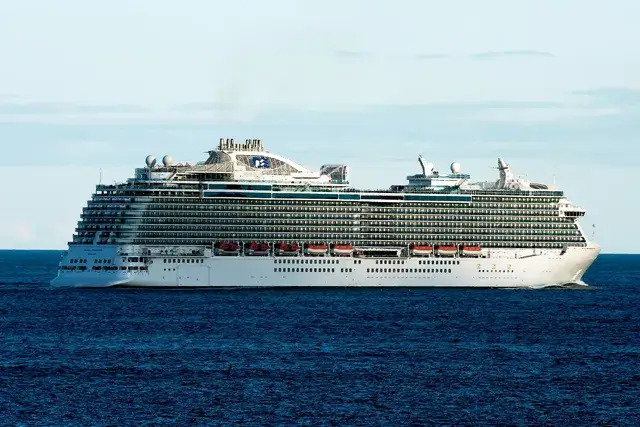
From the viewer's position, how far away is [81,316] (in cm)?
10988

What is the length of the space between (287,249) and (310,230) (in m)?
3.67

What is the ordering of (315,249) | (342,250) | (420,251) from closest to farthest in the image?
(315,249), (342,250), (420,251)

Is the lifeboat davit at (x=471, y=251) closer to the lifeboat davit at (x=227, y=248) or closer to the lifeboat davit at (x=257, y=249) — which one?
the lifeboat davit at (x=257, y=249)

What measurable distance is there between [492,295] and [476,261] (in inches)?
171


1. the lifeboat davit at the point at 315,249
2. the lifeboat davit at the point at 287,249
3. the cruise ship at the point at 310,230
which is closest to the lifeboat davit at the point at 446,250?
the cruise ship at the point at 310,230

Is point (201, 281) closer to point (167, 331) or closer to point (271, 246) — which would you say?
point (271, 246)

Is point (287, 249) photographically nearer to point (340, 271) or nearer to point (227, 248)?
point (340, 271)

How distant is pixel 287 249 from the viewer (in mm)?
135625

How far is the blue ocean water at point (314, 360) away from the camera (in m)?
67.6

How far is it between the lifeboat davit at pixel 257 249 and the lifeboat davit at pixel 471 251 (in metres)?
19.5

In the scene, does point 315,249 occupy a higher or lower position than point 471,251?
higher

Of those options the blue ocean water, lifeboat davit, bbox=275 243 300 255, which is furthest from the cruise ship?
the blue ocean water


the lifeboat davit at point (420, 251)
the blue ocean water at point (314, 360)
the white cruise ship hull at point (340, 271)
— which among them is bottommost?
the blue ocean water at point (314, 360)

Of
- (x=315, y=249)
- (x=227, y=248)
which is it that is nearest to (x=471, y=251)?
(x=315, y=249)
